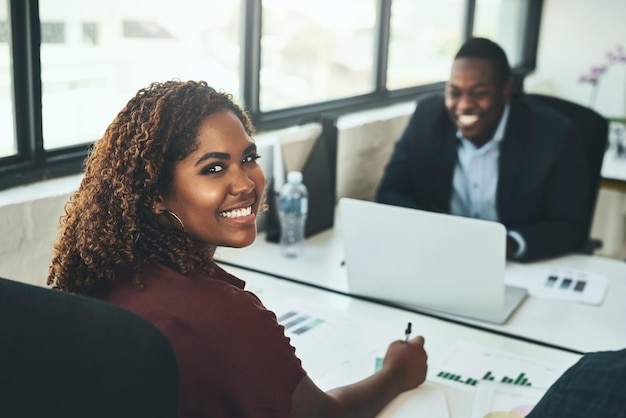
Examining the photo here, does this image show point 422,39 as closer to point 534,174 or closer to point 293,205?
point 534,174

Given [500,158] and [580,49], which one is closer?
[500,158]

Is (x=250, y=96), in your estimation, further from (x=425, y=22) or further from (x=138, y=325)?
(x=138, y=325)

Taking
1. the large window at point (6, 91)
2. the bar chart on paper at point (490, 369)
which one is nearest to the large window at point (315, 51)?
the large window at point (6, 91)

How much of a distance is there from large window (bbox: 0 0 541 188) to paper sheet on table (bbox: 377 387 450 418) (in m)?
1.05

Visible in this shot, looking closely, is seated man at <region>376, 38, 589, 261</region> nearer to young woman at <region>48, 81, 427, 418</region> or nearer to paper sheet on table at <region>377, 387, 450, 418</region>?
paper sheet on table at <region>377, 387, 450, 418</region>

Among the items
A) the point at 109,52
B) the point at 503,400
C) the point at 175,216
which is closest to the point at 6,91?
the point at 109,52

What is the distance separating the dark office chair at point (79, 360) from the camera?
831mm

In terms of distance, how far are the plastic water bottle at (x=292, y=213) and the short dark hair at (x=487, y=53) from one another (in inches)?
24.1

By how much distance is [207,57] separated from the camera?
2553mm

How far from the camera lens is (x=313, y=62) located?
3.09m

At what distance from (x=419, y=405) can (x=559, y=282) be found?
0.76m

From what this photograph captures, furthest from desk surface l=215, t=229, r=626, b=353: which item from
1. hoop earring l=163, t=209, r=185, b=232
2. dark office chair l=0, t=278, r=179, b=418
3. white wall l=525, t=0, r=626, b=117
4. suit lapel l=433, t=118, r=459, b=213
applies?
white wall l=525, t=0, r=626, b=117

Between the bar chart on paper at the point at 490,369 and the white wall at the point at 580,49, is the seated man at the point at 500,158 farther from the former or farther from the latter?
the white wall at the point at 580,49

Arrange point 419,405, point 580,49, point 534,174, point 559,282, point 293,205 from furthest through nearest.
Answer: point 580,49 → point 534,174 → point 293,205 → point 559,282 → point 419,405
